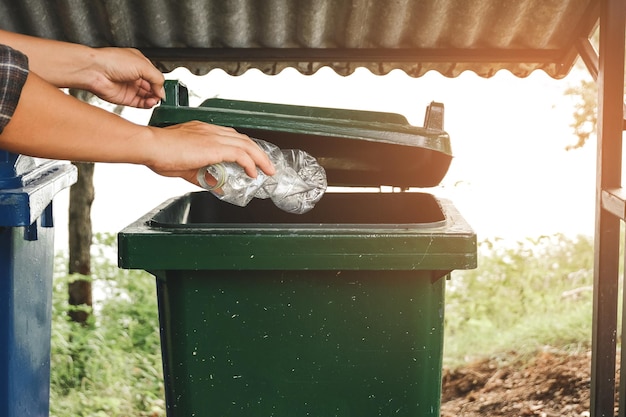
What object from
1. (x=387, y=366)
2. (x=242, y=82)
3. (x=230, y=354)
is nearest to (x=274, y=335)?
(x=230, y=354)

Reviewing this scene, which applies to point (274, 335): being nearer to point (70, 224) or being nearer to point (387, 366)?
point (387, 366)

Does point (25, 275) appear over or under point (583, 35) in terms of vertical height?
under

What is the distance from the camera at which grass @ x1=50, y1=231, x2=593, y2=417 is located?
482 centimetres

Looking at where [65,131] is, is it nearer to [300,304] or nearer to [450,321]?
[300,304]

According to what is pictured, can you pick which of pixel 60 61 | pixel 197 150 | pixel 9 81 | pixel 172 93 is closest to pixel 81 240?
pixel 60 61

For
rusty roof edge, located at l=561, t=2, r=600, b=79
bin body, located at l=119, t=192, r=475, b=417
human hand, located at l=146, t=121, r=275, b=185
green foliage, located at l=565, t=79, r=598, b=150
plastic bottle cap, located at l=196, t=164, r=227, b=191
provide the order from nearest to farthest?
human hand, located at l=146, t=121, r=275, b=185 → plastic bottle cap, located at l=196, t=164, r=227, b=191 → bin body, located at l=119, t=192, r=475, b=417 → rusty roof edge, located at l=561, t=2, r=600, b=79 → green foliage, located at l=565, t=79, r=598, b=150

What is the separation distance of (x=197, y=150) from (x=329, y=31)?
1.96 meters

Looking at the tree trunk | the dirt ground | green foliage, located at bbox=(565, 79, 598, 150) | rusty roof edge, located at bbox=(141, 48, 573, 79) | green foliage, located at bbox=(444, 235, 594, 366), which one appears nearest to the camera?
rusty roof edge, located at bbox=(141, 48, 573, 79)

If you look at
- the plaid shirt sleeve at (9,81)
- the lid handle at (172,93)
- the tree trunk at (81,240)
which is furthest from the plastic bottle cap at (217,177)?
the tree trunk at (81,240)

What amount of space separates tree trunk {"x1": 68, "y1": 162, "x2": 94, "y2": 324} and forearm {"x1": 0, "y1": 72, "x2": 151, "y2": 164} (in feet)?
12.5

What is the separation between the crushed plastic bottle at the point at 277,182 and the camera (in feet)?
6.29

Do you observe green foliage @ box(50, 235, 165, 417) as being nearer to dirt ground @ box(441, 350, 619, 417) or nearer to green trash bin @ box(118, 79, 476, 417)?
dirt ground @ box(441, 350, 619, 417)

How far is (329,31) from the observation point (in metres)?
3.47

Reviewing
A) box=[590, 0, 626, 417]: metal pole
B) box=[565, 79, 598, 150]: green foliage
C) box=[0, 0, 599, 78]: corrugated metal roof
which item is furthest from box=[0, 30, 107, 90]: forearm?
box=[565, 79, 598, 150]: green foliage
